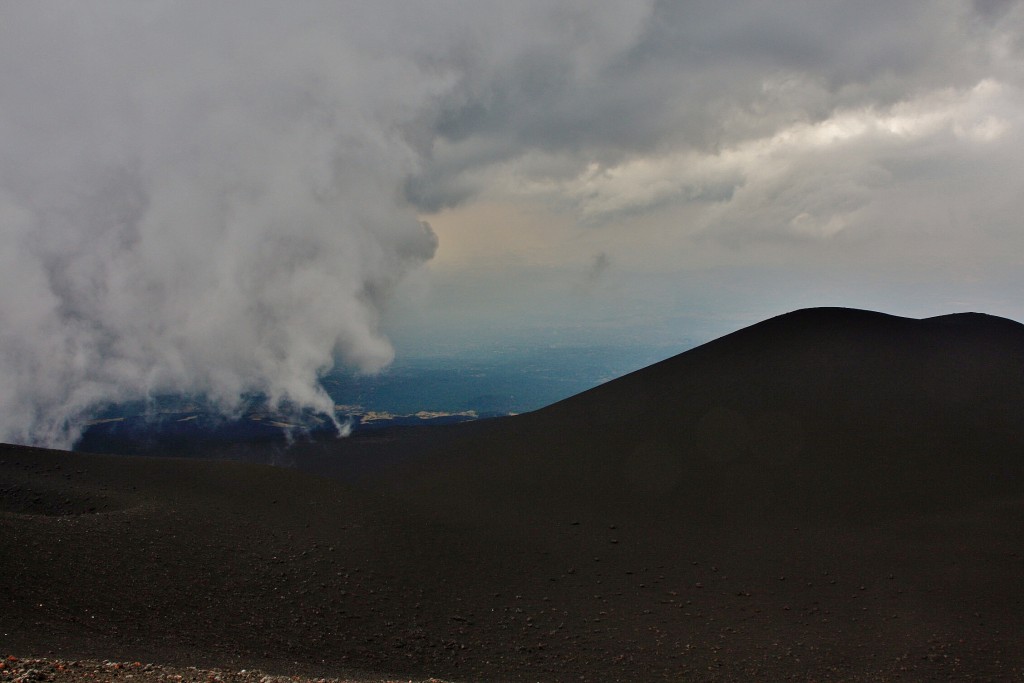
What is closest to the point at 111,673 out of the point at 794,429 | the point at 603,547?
the point at 603,547

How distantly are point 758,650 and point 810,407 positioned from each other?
23.9 metres

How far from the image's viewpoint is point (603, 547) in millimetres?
22859

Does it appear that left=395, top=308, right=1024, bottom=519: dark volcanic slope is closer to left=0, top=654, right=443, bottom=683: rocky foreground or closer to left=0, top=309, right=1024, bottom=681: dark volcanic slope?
left=0, top=309, right=1024, bottom=681: dark volcanic slope

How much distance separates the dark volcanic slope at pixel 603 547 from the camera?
14.2 metres

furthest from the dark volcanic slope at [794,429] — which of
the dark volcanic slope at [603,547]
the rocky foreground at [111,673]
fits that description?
the rocky foreground at [111,673]

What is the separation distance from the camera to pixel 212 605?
49.9 feet

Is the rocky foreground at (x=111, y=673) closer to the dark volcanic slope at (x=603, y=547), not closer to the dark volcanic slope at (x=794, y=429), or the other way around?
the dark volcanic slope at (x=603, y=547)

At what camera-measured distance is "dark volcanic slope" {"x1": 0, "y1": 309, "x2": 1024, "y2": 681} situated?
1416cm

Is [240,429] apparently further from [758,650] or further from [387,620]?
[758,650]

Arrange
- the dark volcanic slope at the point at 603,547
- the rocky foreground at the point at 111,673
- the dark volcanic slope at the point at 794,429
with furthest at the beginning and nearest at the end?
the dark volcanic slope at the point at 794,429 < the dark volcanic slope at the point at 603,547 < the rocky foreground at the point at 111,673

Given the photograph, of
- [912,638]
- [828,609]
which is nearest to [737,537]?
[828,609]

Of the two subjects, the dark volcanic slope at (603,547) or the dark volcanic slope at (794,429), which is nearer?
the dark volcanic slope at (603,547)

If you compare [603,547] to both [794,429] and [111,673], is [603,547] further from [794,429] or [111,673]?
[111,673]

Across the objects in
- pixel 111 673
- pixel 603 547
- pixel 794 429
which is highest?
pixel 794 429
